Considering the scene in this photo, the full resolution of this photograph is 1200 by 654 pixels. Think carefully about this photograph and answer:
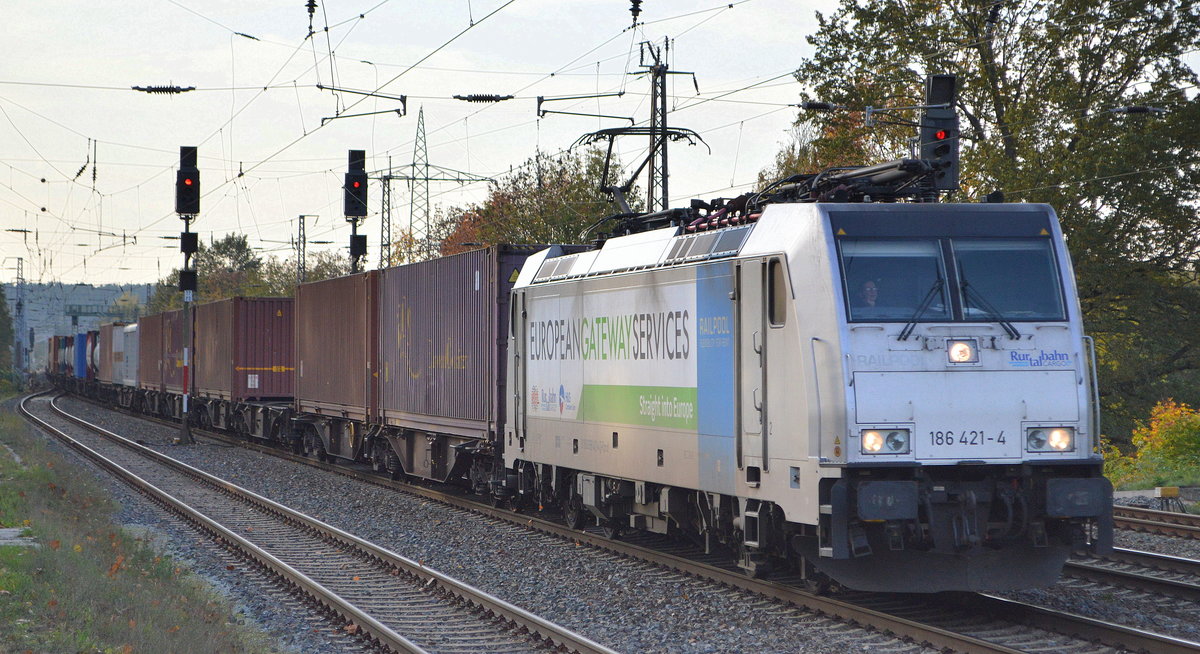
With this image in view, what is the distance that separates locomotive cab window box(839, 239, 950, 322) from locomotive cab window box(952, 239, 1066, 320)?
0.19 m

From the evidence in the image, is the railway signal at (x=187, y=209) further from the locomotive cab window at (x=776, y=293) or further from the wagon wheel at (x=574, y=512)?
the locomotive cab window at (x=776, y=293)

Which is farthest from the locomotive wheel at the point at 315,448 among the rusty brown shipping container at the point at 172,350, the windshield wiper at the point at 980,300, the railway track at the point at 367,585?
the windshield wiper at the point at 980,300

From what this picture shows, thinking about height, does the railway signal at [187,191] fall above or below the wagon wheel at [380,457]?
above

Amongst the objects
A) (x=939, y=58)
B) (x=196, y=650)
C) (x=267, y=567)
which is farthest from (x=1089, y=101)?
(x=196, y=650)

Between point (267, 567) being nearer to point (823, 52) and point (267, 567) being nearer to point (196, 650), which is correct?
point (196, 650)

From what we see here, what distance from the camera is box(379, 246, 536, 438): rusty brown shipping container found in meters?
17.0

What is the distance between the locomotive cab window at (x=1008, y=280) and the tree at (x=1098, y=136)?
57.9 ft

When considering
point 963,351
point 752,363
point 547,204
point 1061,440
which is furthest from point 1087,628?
point 547,204

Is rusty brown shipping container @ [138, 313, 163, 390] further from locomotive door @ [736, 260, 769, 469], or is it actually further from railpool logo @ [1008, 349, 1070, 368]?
railpool logo @ [1008, 349, 1070, 368]

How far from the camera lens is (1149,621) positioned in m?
9.45

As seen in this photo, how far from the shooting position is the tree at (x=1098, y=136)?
2706cm

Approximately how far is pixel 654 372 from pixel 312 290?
1640 cm

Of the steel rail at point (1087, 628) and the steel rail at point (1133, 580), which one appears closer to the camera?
the steel rail at point (1087, 628)

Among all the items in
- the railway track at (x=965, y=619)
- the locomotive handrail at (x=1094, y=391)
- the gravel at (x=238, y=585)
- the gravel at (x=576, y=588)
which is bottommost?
the gravel at (x=238, y=585)
